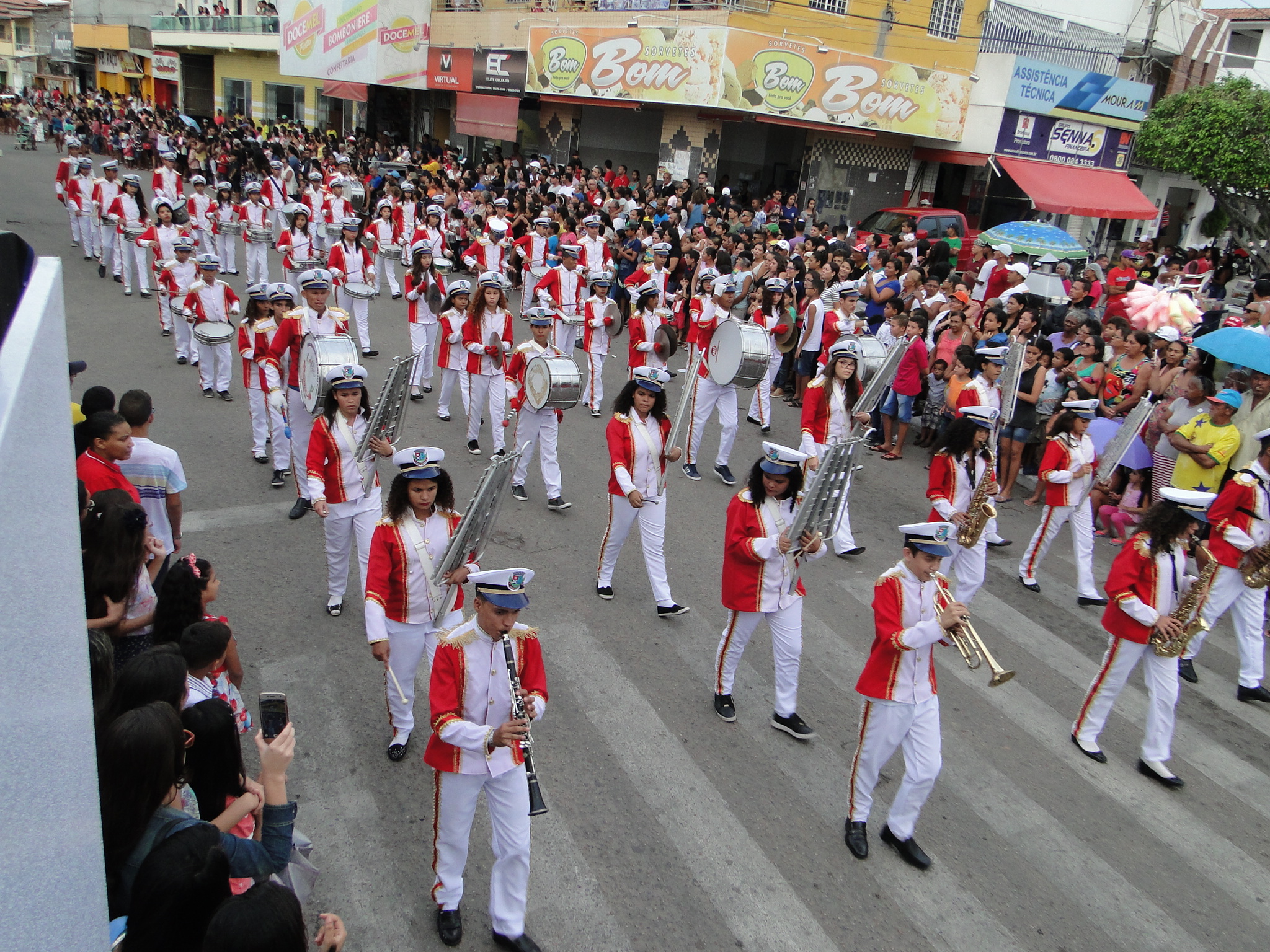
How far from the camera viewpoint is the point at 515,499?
9148mm

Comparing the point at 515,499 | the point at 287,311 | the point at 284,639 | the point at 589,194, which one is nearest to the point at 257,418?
the point at 287,311

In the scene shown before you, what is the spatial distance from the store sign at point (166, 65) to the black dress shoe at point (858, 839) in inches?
2272

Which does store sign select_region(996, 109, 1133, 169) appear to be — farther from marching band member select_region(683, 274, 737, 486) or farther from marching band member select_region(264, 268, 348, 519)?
marching band member select_region(264, 268, 348, 519)

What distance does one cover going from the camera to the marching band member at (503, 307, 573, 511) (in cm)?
893

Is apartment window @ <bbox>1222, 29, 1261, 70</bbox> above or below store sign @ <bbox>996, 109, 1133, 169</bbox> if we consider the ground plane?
above

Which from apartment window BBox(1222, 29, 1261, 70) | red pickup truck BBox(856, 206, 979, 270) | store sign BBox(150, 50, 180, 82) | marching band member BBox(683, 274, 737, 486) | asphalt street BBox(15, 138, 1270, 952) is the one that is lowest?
asphalt street BBox(15, 138, 1270, 952)

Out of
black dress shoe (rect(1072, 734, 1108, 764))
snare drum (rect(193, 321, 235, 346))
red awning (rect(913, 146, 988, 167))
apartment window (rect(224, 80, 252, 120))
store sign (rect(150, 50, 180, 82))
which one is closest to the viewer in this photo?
black dress shoe (rect(1072, 734, 1108, 764))

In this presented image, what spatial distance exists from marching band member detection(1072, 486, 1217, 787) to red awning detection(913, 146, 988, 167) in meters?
22.4

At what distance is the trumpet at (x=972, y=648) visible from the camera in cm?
439

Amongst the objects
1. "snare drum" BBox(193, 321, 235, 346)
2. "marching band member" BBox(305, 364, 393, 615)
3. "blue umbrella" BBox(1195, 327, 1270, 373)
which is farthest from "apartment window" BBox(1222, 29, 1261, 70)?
"marching band member" BBox(305, 364, 393, 615)

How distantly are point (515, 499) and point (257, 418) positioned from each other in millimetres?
2747

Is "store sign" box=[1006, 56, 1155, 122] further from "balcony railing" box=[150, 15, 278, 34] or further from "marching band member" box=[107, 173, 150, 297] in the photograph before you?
"balcony railing" box=[150, 15, 278, 34]

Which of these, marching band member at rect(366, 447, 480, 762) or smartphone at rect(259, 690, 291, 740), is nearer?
smartphone at rect(259, 690, 291, 740)

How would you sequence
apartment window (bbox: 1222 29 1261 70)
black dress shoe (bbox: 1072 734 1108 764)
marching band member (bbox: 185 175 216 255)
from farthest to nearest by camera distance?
apartment window (bbox: 1222 29 1261 70)
marching band member (bbox: 185 175 216 255)
black dress shoe (bbox: 1072 734 1108 764)
